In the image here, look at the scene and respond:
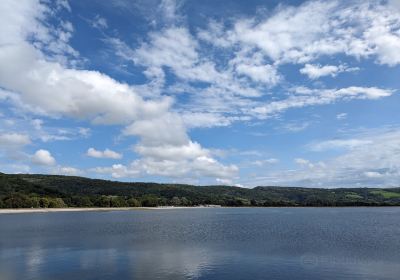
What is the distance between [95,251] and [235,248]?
19.0 meters

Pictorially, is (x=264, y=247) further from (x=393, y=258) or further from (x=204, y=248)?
(x=393, y=258)

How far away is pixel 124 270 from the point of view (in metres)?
39.6

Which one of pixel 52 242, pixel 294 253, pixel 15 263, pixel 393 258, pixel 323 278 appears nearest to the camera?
pixel 323 278

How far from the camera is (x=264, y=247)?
190ft

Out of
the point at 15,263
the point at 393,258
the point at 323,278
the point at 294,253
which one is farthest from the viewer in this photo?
the point at 294,253

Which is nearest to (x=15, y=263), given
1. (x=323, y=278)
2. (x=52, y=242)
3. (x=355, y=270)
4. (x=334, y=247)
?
(x=52, y=242)

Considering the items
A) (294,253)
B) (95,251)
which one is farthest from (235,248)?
(95,251)

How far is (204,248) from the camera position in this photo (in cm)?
5697

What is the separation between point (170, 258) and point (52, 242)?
1084 inches

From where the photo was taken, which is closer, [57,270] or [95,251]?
[57,270]

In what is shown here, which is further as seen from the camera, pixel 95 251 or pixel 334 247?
pixel 334 247

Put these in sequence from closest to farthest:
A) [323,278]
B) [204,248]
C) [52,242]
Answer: [323,278], [204,248], [52,242]

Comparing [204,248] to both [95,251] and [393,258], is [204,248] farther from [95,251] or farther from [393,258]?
[393,258]

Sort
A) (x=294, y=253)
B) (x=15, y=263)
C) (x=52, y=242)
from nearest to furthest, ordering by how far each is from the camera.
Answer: (x=15, y=263)
(x=294, y=253)
(x=52, y=242)
